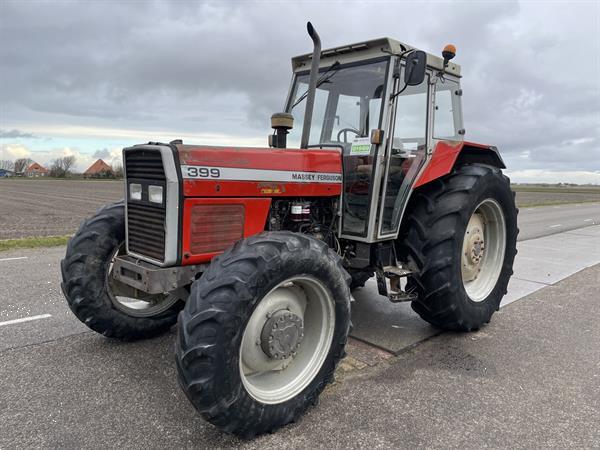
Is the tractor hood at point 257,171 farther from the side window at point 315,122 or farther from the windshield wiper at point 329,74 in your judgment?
A: the windshield wiper at point 329,74

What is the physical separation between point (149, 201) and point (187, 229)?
0.35m

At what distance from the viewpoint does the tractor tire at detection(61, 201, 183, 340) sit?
3.45m

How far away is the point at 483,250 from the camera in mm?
4617

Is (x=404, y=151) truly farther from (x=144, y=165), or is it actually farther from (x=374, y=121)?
(x=144, y=165)

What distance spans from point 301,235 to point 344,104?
1.66 m

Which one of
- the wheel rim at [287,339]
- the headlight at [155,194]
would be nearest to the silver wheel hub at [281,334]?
the wheel rim at [287,339]

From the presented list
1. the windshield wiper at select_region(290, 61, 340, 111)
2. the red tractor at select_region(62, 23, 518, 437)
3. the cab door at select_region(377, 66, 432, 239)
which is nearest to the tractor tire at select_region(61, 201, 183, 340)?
the red tractor at select_region(62, 23, 518, 437)

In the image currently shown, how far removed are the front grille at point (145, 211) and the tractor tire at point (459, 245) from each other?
6.88ft

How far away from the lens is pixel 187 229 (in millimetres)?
2863

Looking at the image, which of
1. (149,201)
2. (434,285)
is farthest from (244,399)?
(434,285)

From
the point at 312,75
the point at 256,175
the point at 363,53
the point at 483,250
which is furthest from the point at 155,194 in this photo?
the point at 483,250

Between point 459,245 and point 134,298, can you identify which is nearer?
point 134,298

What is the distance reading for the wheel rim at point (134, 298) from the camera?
11.8 ft

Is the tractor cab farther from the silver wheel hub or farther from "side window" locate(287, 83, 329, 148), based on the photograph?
the silver wheel hub
